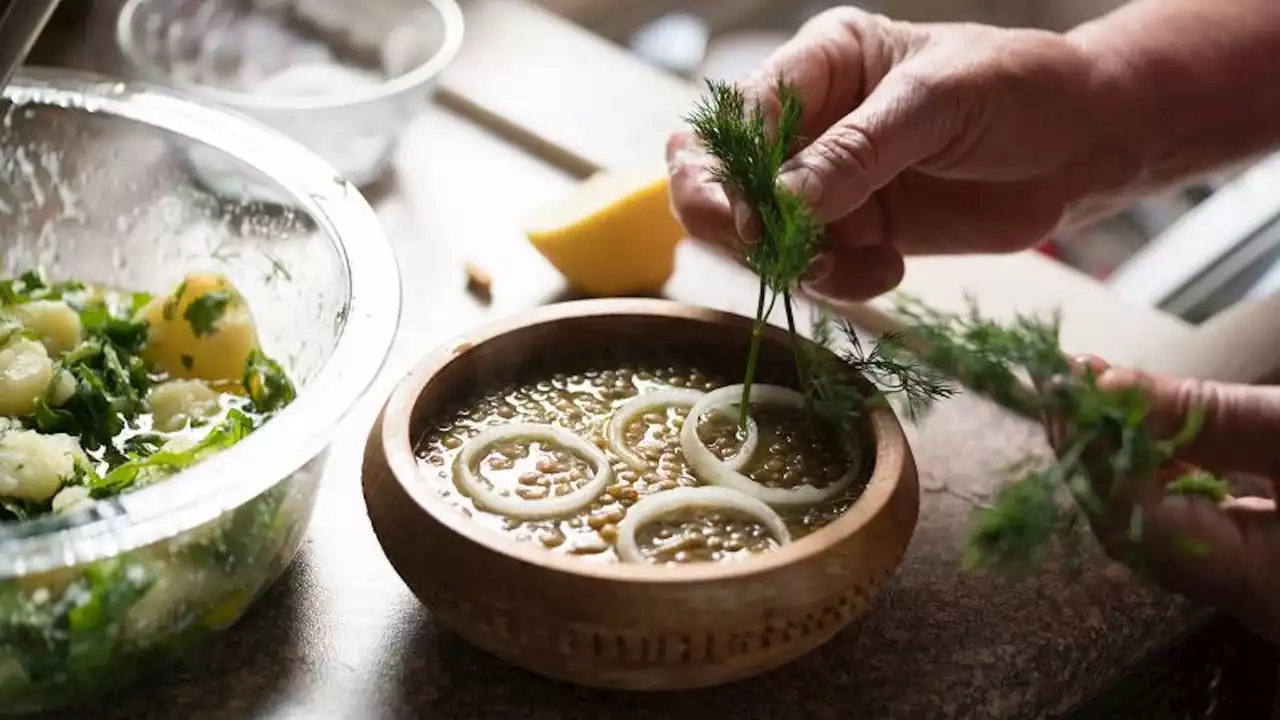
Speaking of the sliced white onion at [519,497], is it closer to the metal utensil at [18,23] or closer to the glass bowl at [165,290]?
the glass bowl at [165,290]

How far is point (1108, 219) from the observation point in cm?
155

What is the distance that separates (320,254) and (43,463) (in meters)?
0.21

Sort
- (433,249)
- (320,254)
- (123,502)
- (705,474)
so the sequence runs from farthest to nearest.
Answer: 1. (433,249)
2. (320,254)
3. (705,474)
4. (123,502)

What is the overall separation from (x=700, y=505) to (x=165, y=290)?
1.37 feet

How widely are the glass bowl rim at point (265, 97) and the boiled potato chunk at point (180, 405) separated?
0.25 metres

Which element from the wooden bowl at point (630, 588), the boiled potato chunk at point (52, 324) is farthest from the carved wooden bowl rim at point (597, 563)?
the boiled potato chunk at point (52, 324)

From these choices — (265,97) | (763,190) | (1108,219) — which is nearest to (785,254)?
(763,190)

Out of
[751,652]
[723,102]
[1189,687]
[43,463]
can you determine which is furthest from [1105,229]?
[43,463]

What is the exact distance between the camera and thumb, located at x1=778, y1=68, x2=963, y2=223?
30.7 inches

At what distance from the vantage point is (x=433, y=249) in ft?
3.45

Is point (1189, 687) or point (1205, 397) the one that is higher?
point (1205, 397)

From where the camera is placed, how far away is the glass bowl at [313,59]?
1.04 meters

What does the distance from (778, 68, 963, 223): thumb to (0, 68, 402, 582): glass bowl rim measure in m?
0.22

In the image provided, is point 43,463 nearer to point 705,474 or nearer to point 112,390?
point 112,390
